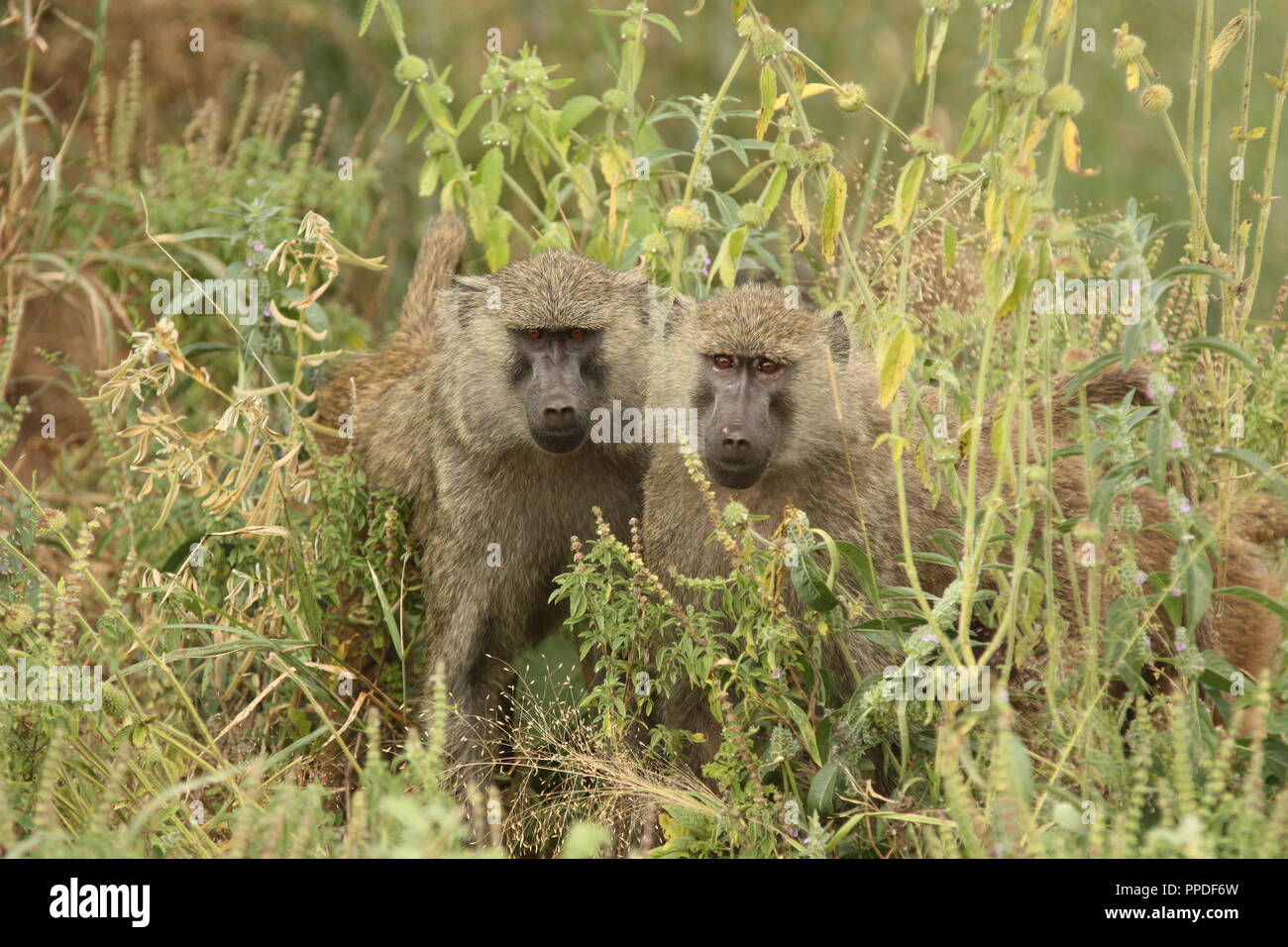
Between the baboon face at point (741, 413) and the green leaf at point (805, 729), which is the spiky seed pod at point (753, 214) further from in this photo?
the green leaf at point (805, 729)

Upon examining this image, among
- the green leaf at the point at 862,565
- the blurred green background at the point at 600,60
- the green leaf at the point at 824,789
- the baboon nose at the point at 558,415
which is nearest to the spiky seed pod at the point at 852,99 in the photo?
the green leaf at the point at 862,565

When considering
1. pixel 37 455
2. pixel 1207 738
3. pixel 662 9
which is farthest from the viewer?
pixel 662 9

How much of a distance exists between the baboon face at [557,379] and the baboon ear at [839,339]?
63 cm

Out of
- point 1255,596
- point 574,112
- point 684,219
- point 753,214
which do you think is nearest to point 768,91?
point 753,214

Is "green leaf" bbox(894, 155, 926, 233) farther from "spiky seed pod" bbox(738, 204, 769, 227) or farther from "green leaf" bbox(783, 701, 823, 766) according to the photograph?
"green leaf" bbox(783, 701, 823, 766)

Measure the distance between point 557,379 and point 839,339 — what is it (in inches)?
28.3

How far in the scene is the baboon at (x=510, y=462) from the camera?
4000mm

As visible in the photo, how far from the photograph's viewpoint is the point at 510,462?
414cm

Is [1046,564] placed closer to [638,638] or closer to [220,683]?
[638,638]

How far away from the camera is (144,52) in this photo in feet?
22.4

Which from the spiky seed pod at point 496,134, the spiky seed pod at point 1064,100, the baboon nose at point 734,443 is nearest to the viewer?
the spiky seed pod at point 1064,100

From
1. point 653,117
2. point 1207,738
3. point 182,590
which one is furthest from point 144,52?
point 1207,738

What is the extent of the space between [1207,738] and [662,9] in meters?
5.86

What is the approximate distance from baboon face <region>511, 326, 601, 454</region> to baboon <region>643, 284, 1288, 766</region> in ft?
0.67
